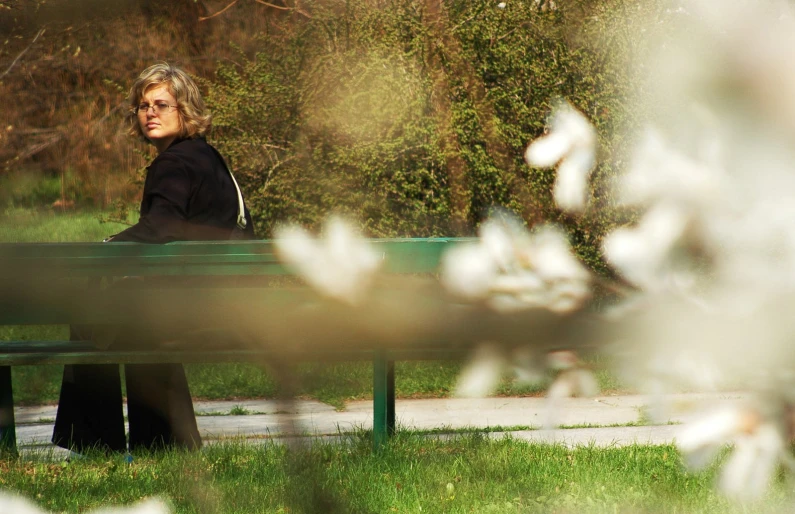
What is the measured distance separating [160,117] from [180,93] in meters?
0.26

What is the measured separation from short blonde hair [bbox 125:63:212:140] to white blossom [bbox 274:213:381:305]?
1944mm

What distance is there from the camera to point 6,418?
3775 mm

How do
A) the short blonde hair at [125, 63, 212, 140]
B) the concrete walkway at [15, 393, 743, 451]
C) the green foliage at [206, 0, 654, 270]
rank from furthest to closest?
the green foliage at [206, 0, 654, 270]
the concrete walkway at [15, 393, 743, 451]
the short blonde hair at [125, 63, 212, 140]

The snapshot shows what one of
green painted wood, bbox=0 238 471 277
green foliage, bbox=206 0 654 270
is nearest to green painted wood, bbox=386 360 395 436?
green foliage, bbox=206 0 654 270

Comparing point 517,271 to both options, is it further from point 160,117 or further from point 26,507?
point 160,117

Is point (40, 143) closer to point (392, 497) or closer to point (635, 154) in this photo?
point (635, 154)

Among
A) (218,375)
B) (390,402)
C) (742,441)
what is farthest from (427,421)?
(742,441)

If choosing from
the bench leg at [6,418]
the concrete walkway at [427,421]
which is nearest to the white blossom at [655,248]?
the concrete walkway at [427,421]

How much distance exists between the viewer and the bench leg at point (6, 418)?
3664mm

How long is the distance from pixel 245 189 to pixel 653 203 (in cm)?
562

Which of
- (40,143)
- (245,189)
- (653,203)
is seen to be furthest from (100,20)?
(245,189)

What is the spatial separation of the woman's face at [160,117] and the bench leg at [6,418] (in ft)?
4.66

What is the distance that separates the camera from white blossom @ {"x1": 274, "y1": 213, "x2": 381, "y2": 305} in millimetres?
416

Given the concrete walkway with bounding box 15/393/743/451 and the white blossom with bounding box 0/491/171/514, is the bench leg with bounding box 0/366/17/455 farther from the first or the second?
the white blossom with bounding box 0/491/171/514
